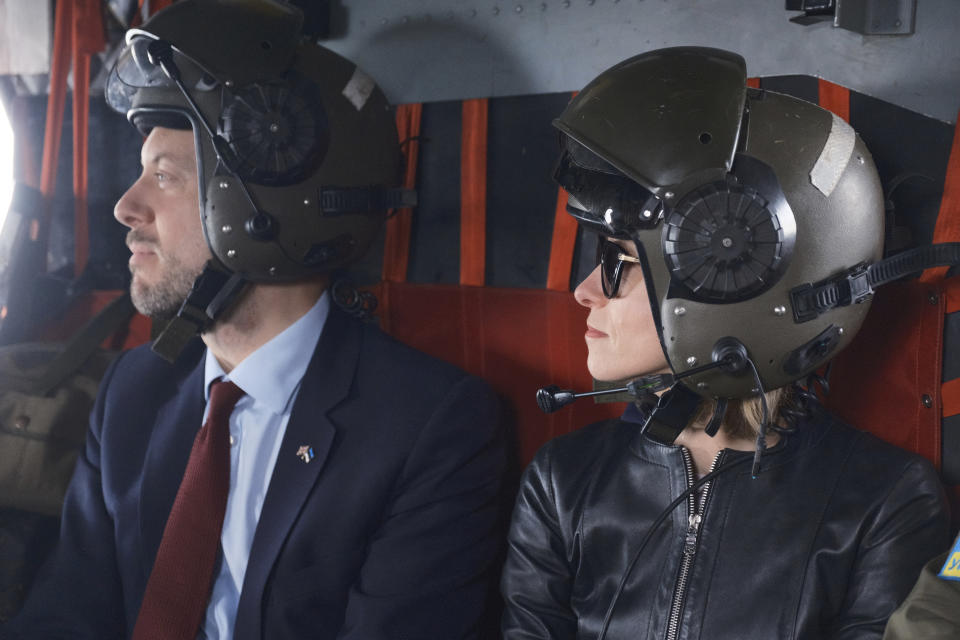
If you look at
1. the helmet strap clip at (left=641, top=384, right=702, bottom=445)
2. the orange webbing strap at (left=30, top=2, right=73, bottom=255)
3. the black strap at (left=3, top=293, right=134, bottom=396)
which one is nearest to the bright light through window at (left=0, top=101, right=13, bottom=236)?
the orange webbing strap at (left=30, top=2, right=73, bottom=255)

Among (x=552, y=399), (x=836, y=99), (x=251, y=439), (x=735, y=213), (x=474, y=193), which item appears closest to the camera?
(x=735, y=213)

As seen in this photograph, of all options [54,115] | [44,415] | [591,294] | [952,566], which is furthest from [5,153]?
[952,566]

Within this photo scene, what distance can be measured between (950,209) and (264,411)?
131 cm

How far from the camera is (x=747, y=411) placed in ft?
4.66

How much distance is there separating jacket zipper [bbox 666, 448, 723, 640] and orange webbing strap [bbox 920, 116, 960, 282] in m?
0.53

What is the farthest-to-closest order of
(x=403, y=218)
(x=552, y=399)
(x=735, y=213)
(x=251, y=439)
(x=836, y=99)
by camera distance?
(x=403, y=218) → (x=251, y=439) → (x=836, y=99) → (x=552, y=399) → (x=735, y=213)

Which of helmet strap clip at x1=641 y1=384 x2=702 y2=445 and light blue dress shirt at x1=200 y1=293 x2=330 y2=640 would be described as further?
light blue dress shirt at x1=200 y1=293 x2=330 y2=640

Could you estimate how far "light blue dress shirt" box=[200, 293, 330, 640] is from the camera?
176cm

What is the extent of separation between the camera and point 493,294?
2.07 metres

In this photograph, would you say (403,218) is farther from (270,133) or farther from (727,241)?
(727,241)

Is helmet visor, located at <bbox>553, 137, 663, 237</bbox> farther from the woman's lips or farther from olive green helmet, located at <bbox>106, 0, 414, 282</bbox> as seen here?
olive green helmet, located at <bbox>106, 0, 414, 282</bbox>

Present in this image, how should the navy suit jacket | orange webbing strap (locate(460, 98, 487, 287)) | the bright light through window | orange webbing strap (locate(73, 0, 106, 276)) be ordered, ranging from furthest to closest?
the bright light through window
orange webbing strap (locate(73, 0, 106, 276))
orange webbing strap (locate(460, 98, 487, 287))
the navy suit jacket

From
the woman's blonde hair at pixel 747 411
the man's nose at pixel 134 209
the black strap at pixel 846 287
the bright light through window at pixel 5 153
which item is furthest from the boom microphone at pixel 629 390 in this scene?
the bright light through window at pixel 5 153

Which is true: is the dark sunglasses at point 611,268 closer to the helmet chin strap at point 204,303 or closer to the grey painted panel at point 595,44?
the grey painted panel at point 595,44
